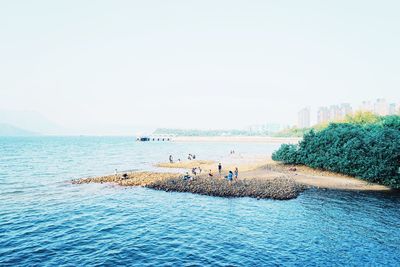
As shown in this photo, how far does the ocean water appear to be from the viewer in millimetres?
23000

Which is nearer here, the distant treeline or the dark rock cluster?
the dark rock cluster

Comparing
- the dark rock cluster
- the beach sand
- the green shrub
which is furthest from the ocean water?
the green shrub

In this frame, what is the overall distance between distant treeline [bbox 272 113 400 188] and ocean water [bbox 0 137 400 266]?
6.91 meters

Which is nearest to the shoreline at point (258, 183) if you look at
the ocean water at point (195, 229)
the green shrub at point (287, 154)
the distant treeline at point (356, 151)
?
the distant treeline at point (356, 151)

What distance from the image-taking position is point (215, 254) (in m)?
23.7

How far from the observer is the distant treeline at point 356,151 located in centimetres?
4666

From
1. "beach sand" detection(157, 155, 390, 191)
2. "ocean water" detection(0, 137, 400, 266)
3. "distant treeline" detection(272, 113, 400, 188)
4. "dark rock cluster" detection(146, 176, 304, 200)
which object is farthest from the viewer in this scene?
"beach sand" detection(157, 155, 390, 191)

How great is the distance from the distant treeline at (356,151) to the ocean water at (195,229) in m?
6.91

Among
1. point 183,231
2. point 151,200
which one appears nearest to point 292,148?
point 151,200

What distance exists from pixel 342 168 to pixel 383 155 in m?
8.70

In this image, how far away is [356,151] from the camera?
170ft

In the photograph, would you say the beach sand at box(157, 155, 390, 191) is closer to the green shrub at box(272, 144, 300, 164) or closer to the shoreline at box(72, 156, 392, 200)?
the shoreline at box(72, 156, 392, 200)

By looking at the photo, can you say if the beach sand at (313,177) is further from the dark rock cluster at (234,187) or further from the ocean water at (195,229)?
the dark rock cluster at (234,187)

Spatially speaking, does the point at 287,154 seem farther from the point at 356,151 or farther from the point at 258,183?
the point at 258,183
